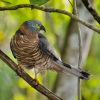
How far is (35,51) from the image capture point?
87.4 inches

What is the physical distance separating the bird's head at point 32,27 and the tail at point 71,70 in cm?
18

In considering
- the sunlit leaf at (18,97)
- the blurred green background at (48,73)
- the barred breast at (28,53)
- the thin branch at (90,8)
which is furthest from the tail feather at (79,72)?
the sunlit leaf at (18,97)

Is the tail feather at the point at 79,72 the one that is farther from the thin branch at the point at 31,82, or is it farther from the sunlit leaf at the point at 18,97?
the sunlit leaf at the point at 18,97

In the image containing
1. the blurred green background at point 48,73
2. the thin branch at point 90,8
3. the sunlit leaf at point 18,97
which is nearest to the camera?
the thin branch at point 90,8

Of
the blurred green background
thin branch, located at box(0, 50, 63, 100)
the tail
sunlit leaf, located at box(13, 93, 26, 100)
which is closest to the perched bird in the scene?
the tail

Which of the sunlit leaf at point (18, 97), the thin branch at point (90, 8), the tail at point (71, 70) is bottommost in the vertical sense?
the sunlit leaf at point (18, 97)

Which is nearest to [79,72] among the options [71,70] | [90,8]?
[71,70]

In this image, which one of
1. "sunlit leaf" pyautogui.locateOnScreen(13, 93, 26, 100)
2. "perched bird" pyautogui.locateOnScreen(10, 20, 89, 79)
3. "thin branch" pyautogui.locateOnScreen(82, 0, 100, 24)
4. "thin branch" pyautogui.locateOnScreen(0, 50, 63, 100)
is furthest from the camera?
"sunlit leaf" pyautogui.locateOnScreen(13, 93, 26, 100)

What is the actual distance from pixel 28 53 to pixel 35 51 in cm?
5

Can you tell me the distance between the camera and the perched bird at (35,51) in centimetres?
212

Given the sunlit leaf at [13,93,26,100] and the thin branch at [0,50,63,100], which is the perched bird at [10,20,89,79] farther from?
the sunlit leaf at [13,93,26,100]

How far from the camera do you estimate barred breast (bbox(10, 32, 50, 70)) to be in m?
2.15

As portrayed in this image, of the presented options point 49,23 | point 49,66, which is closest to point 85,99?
point 49,23

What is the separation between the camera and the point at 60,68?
7.07 feet
